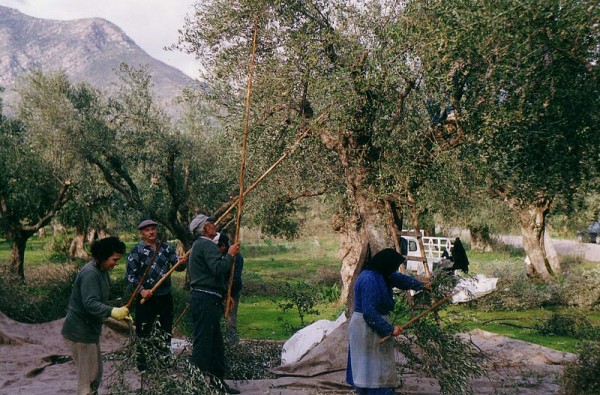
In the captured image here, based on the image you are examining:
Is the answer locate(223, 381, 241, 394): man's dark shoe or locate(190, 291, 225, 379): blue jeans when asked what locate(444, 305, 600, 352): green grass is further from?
locate(190, 291, 225, 379): blue jeans

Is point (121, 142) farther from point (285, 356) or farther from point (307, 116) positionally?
point (285, 356)

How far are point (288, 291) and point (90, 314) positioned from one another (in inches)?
293

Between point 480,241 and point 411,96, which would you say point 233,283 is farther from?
point 480,241

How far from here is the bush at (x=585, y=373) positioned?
8.42 meters

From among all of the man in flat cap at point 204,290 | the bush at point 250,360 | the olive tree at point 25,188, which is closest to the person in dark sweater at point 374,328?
the man in flat cap at point 204,290

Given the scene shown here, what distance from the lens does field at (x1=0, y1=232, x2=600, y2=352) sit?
50.1ft

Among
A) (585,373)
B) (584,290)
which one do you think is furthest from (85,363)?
(584,290)

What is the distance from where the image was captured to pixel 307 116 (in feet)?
42.1

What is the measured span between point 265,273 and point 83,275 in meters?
25.3

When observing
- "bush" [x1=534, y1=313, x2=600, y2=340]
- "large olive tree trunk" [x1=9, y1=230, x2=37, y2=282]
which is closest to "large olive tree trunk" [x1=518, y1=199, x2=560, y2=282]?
"bush" [x1=534, y1=313, x2=600, y2=340]

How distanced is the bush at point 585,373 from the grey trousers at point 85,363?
6.45 meters

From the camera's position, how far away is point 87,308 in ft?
22.0

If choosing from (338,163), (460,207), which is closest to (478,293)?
(460,207)

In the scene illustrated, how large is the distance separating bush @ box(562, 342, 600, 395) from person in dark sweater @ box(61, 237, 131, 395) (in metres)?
6.25
